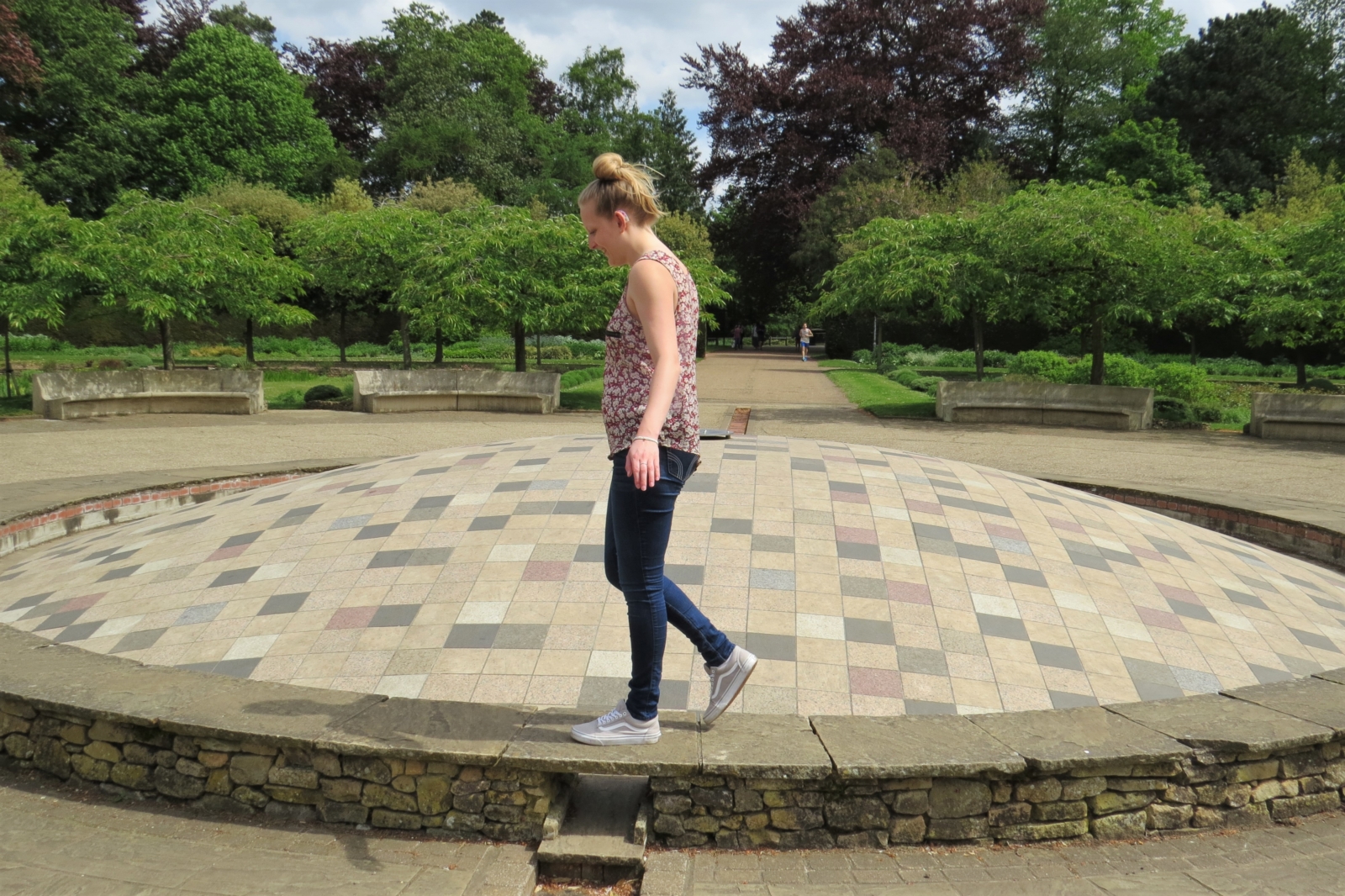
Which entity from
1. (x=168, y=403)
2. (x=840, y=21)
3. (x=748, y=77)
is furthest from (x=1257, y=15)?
(x=168, y=403)

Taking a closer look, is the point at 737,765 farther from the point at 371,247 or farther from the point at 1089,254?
the point at 371,247

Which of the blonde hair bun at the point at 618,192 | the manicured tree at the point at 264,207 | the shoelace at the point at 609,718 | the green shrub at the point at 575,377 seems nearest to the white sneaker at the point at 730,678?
the shoelace at the point at 609,718

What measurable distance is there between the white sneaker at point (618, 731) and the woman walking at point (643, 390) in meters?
0.14

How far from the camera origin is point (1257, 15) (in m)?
45.5

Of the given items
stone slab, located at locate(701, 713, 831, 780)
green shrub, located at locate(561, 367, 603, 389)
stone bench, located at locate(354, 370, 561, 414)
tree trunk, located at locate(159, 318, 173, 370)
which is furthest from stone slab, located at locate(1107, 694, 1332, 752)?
tree trunk, located at locate(159, 318, 173, 370)

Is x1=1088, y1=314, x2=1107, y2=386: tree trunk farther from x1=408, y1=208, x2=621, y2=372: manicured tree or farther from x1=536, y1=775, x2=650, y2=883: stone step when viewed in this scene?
x1=536, y1=775, x2=650, y2=883: stone step

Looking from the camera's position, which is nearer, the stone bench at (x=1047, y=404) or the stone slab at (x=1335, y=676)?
the stone slab at (x=1335, y=676)

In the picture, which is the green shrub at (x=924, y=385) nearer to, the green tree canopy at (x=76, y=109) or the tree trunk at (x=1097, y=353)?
the tree trunk at (x=1097, y=353)

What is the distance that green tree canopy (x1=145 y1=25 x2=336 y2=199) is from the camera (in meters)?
46.6

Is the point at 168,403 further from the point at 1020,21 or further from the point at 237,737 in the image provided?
the point at 1020,21

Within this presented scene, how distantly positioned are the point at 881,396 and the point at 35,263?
18537 mm

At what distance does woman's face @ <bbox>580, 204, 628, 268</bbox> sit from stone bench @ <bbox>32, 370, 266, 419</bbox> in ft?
59.6

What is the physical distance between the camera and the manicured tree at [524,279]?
69.8 ft

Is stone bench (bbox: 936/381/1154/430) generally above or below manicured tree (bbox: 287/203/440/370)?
below
